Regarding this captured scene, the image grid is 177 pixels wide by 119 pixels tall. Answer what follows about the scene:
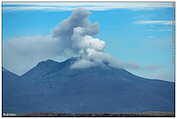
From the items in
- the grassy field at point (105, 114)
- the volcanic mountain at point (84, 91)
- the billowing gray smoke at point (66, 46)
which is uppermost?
the billowing gray smoke at point (66, 46)

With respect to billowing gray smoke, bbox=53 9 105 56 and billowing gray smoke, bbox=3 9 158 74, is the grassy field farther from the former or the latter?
billowing gray smoke, bbox=53 9 105 56

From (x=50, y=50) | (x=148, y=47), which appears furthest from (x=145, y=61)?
(x=50, y=50)

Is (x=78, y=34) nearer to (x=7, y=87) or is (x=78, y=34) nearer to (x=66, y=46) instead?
(x=66, y=46)

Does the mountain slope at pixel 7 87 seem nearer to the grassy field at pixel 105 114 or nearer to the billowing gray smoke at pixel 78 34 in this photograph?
the grassy field at pixel 105 114

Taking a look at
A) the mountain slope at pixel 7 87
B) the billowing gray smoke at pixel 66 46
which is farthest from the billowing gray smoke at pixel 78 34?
the mountain slope at pixel 7 87

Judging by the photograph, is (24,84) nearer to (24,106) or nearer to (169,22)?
(24,106)

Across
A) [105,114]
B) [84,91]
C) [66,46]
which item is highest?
[66,46]

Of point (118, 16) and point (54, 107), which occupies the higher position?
point (118, 16)

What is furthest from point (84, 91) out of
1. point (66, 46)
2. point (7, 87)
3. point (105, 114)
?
point (7, 87)
